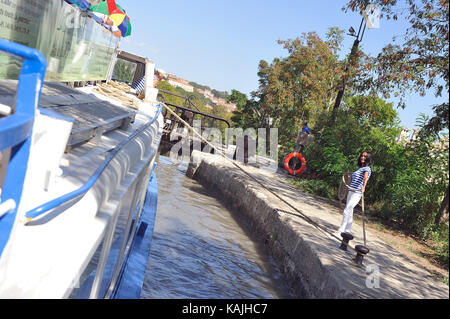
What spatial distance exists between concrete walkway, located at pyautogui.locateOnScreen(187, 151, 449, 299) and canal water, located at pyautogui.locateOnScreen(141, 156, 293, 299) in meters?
0.35

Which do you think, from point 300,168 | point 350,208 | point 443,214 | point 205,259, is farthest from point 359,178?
point 300,168

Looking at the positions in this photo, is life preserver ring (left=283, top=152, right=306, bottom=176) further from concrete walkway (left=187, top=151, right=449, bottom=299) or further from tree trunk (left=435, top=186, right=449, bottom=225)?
tree trunk (left=435, top=186, right=449, bottom=225)

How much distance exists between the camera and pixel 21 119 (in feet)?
5.28

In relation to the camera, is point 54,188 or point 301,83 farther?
point 301,83

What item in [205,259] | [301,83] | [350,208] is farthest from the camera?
[301,83]

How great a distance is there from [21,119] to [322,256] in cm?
659

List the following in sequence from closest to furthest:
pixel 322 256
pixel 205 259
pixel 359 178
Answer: pixel 322 256 < pixel 205 259 < pixel 359 178

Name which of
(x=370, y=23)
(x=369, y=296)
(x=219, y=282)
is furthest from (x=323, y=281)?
(x=370, y=23)

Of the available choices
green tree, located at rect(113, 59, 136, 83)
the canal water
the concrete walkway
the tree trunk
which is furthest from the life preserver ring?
the tree trunk

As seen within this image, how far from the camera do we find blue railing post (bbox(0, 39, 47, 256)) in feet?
5.28

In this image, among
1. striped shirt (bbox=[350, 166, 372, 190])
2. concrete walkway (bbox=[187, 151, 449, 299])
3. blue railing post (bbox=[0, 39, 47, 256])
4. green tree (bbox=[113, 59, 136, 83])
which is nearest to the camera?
blue railing post (bbox=[0, 39, 47, 256])

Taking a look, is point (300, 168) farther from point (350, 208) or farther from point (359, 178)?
point (350, 208)
